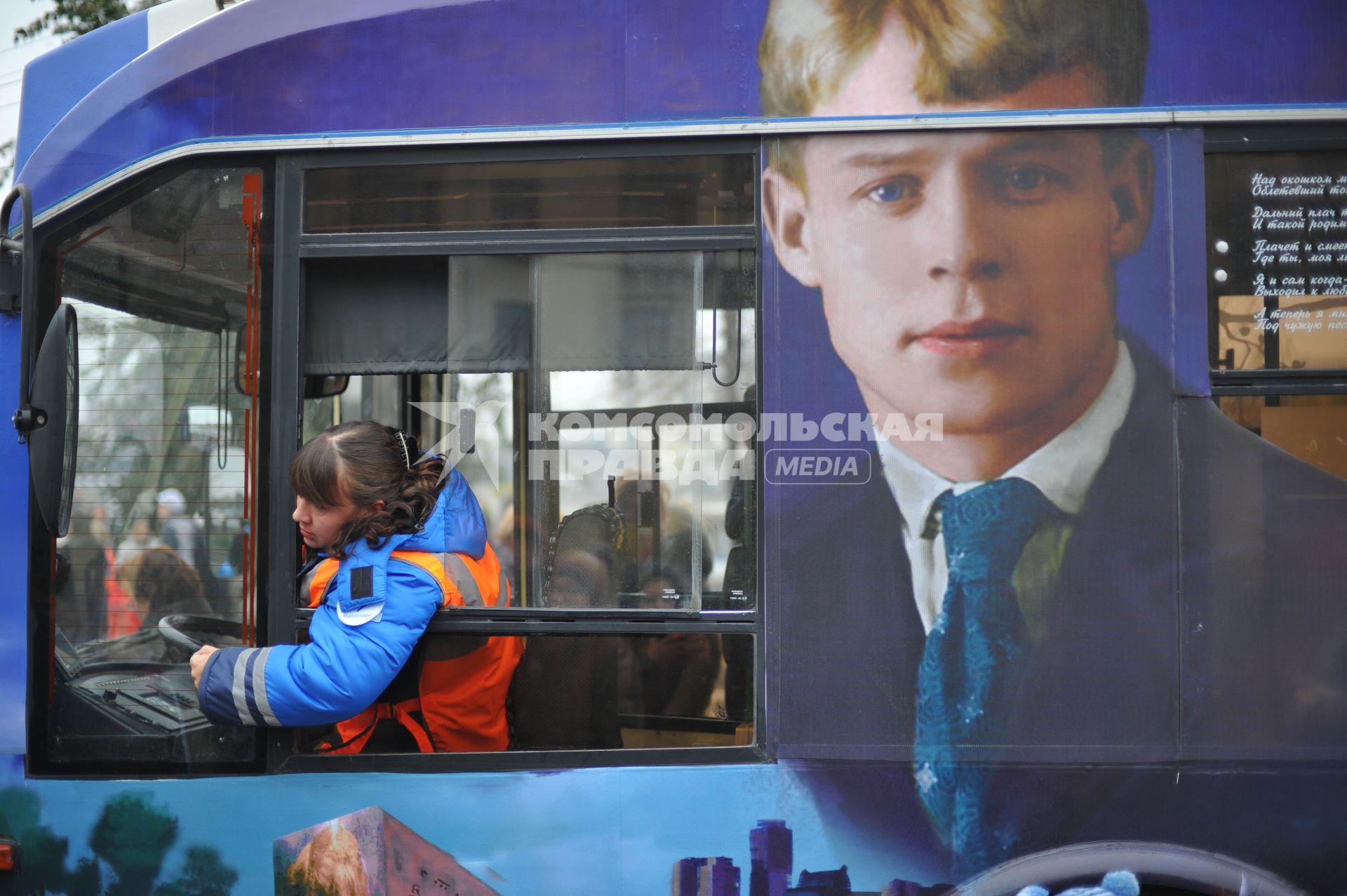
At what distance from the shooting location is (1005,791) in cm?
242

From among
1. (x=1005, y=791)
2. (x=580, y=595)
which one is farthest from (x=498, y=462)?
(x=1005, y=791)

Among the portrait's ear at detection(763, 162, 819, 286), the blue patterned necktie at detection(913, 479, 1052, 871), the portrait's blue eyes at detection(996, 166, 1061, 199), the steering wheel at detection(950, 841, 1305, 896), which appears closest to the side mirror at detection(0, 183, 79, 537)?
the portrait's ear at detection(763, 162, 819, 286)

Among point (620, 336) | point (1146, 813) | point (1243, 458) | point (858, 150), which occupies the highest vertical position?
A: point (858, 150)

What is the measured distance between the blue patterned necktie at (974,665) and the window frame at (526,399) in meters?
0.39

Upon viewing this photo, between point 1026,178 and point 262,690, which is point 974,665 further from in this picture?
point 262,690

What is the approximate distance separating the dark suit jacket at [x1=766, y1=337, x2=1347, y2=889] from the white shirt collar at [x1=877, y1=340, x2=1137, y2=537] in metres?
0.03

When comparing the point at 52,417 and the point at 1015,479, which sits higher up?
the point at 52,417

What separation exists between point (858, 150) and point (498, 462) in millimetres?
1213

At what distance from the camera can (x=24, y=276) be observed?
2.69 metres

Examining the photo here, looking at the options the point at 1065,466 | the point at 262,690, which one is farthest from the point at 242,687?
the point at 1065,466

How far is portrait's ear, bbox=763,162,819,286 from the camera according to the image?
8.14 ft

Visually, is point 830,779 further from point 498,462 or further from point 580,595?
point 498,462

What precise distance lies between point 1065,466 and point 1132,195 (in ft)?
2.13

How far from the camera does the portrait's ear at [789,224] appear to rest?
97.7 inches
